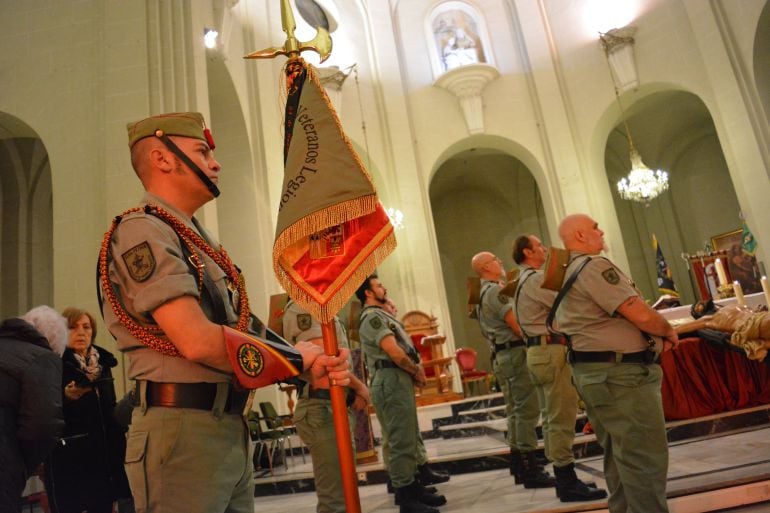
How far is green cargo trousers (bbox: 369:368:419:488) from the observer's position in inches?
150

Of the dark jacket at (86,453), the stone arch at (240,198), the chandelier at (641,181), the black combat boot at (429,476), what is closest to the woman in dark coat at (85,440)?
the dark jacket at (86,453)

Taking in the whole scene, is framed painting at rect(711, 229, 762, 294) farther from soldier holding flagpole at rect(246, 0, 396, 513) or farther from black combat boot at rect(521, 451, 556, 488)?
soldier holding flagpole at rect(246, 0, 396, 513)

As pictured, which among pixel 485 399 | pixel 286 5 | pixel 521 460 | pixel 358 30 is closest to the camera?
pixel 286 5

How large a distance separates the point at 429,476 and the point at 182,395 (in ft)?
12.6

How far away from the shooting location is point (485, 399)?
28.6 feet

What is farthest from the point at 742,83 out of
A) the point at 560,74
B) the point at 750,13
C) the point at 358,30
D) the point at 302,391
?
the point at 302,391

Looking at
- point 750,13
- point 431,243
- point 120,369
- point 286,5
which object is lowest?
point 120,369

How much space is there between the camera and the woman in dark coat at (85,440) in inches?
126

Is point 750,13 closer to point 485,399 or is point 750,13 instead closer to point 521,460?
A: point 485,399

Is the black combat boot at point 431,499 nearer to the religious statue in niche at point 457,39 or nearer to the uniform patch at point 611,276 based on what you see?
the uniform patch at point 611,276

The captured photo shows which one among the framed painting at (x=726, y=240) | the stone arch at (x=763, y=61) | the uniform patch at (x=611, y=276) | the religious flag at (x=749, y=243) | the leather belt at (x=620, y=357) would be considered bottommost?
the leather belt at (x=620, y=357)

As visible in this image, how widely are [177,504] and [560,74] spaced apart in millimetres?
12482

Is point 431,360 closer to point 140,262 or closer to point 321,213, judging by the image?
point 321,213

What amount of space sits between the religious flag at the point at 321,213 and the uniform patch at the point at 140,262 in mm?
513
